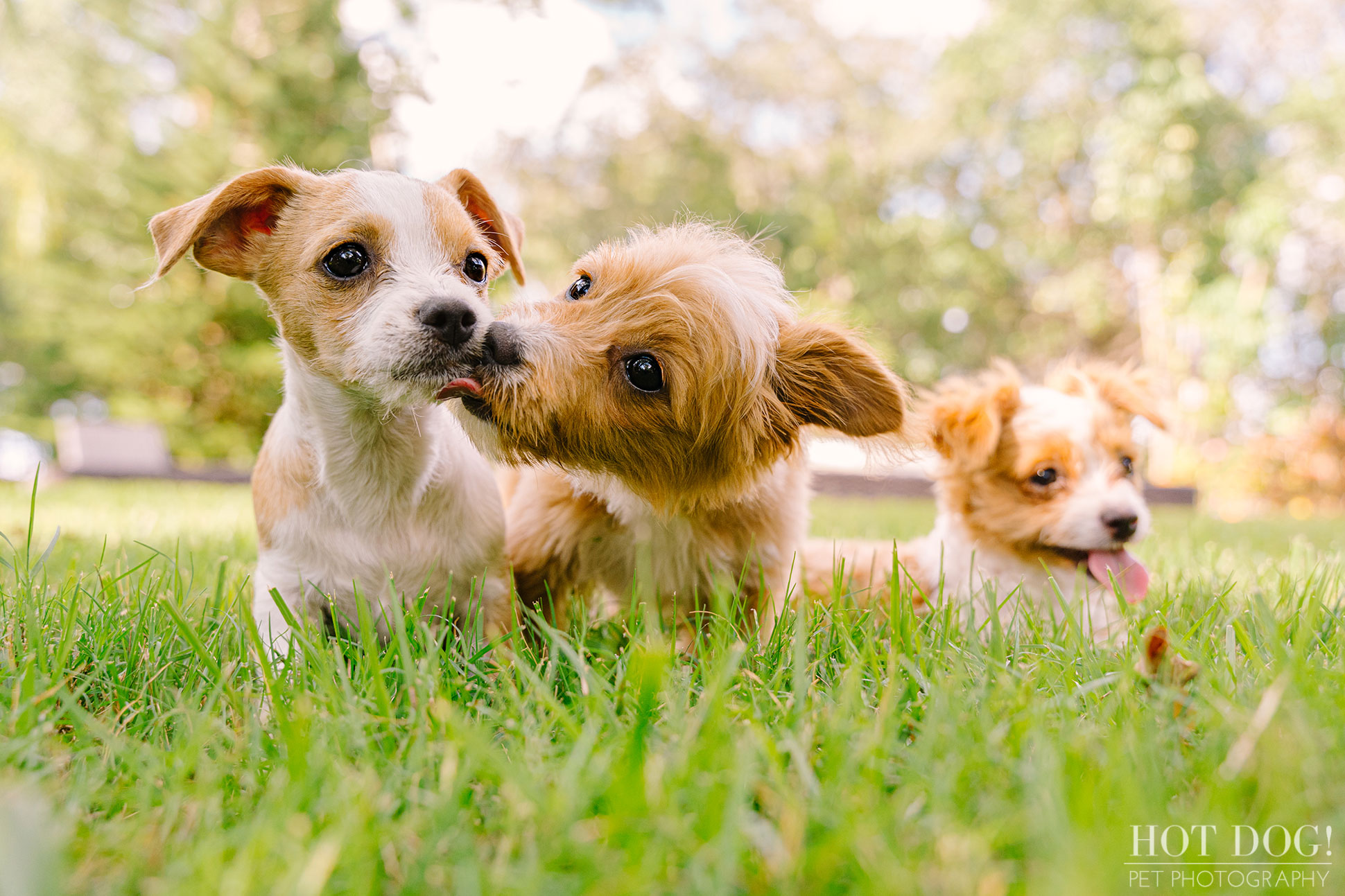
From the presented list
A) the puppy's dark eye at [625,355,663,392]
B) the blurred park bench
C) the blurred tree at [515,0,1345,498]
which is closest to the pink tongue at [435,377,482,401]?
the puppy's dark eye at [625,355,663,392]

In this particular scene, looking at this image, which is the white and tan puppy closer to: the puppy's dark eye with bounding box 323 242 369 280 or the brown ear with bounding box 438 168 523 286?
the brown ear with bounding box 438 168 523 286

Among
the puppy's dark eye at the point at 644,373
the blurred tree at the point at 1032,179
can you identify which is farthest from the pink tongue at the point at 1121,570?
the blurred tree at the point at 1032,179

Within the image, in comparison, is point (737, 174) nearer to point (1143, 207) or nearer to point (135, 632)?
point (1143, 207)

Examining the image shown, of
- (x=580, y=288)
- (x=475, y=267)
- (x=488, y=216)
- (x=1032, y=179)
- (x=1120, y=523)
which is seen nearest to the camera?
(x=580, y=288)

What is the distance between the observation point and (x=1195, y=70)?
48.8 ft

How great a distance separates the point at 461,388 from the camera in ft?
8.34

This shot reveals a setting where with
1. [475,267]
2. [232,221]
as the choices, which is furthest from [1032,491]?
[232,221]

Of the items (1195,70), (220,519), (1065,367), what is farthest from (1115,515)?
(1195,70)

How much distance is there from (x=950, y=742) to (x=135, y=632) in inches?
75.7

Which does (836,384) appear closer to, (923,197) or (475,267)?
(475,267)

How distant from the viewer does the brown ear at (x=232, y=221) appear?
2.69 meters

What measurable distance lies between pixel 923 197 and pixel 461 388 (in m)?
21.1

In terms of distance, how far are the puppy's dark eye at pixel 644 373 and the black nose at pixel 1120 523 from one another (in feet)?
6.40

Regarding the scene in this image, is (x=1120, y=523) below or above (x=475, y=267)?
below
